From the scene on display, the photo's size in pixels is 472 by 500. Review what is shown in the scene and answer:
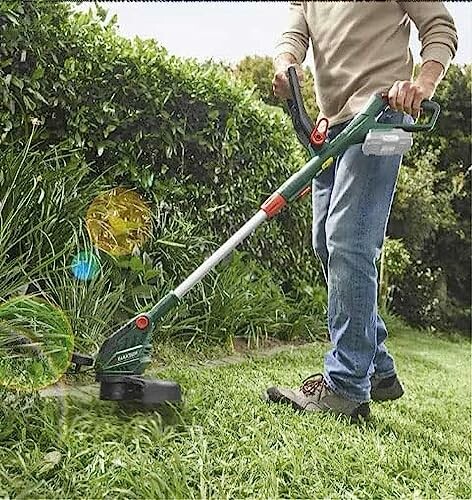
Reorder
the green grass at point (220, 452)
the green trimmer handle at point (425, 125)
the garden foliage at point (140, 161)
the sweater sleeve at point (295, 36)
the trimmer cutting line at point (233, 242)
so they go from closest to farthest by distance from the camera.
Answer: the green grass at point (220, 452), the trimmer cutting line at point (233, 242), the green trimmer handle at point (425, 125), the sweater sleeve at point (295, 36), the garden foliage at point (140, 161)

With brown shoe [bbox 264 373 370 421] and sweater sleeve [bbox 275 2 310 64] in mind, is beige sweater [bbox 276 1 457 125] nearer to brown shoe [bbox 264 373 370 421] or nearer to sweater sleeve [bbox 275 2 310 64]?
sweater sleeve [bbox 275 2 310 64]

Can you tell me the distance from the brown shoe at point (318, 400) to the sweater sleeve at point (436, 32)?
26.4 inches

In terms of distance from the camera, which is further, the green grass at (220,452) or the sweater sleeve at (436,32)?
the sweater sleeve at (436,32)

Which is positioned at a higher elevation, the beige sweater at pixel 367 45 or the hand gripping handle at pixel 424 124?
the beige sweater at pixel 367 45

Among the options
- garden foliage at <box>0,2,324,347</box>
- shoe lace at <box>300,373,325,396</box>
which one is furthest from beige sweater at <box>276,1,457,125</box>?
garden foliage at <box>0,2,324,347</box>

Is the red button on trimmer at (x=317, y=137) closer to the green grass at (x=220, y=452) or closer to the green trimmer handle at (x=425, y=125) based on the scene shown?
the green trimmer handle at (x=425, y=125)

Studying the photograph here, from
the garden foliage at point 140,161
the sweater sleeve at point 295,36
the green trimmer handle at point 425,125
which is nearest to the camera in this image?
the green trimmer handle at point 425,125

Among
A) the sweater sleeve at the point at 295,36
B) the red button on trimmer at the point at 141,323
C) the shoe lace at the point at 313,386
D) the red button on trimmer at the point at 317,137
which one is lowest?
the shoe lace at the point at 313,386

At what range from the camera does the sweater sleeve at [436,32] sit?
139 cm

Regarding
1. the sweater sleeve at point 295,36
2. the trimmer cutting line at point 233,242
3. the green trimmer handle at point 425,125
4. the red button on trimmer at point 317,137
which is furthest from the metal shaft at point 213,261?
the sweater sleeve at point 295,36

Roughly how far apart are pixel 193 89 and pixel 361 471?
5.29 ft

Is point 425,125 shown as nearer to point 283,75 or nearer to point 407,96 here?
point 407,96

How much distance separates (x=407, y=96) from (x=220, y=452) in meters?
0.71

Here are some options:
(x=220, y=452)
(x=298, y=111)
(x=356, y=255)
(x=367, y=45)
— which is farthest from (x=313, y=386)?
(x=367, y=45)
